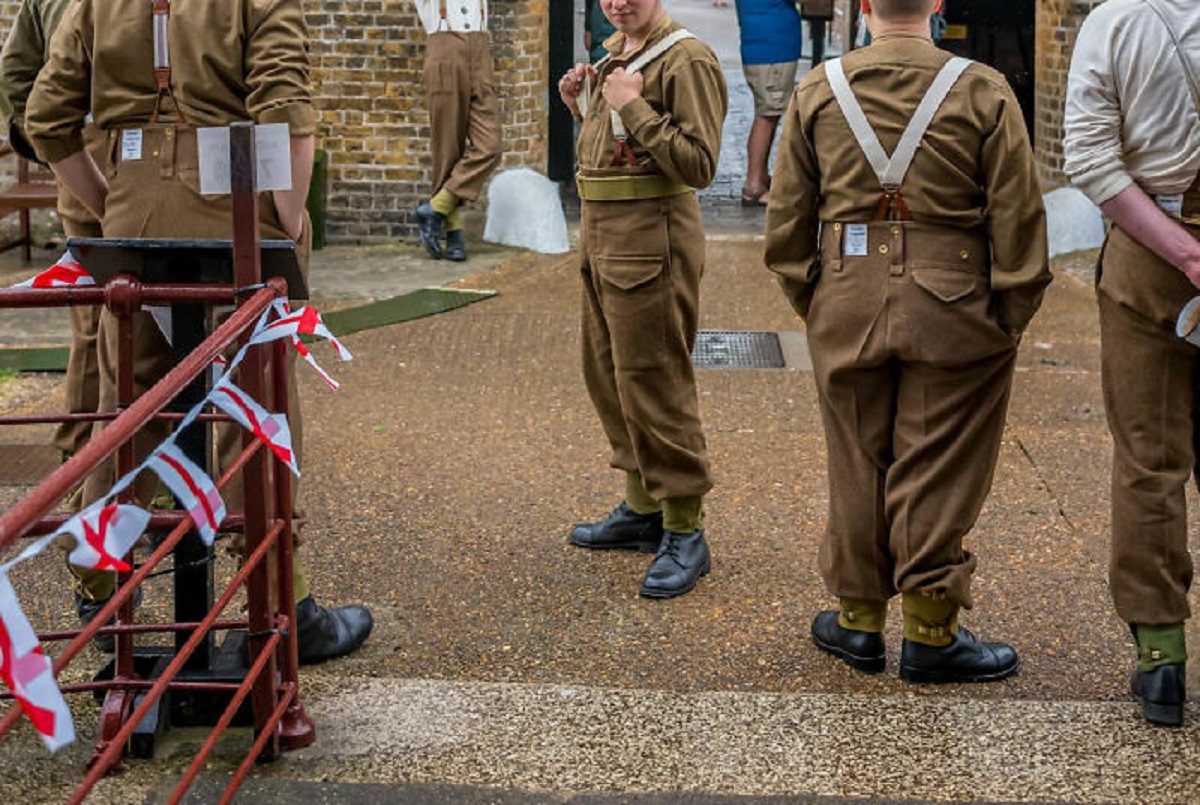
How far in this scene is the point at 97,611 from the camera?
497 cm

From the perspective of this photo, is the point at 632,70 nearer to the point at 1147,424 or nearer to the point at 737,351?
the point at 1147,424

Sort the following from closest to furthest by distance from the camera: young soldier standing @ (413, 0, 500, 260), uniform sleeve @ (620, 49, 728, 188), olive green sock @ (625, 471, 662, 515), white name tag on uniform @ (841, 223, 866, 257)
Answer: white name tag on uniform @ (841, 223, 866, 257) < uniform sleeve @ (620, 49, 728, 188) < olive green sock @ (625, 471, 662, 515) < young soldier standing @ (413, 0, 500, 260)

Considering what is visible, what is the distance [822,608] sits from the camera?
545 cm

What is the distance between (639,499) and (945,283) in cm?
167

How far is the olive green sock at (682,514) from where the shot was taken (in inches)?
223

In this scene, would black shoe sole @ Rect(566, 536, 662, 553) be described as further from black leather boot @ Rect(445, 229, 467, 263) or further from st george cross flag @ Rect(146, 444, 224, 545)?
black leather boot @ Rect(445, 229, 467, 263)

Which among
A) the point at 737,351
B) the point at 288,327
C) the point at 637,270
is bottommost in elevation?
the point at 737,351

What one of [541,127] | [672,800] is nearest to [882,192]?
[672,800]

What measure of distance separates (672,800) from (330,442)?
3.62 meters

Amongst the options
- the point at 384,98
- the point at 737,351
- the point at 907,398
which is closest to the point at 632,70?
the point at 907,398

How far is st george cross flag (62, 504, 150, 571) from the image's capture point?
265 centimetres

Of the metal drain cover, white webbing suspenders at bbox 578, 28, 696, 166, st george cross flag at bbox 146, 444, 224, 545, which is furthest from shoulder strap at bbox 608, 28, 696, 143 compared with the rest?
the metal drain cover

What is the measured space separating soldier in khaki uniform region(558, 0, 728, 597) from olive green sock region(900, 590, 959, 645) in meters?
0.96

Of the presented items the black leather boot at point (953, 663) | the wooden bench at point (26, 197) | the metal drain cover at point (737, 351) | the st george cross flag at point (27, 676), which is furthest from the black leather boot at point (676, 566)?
the wooden bench at point (26, 197)
